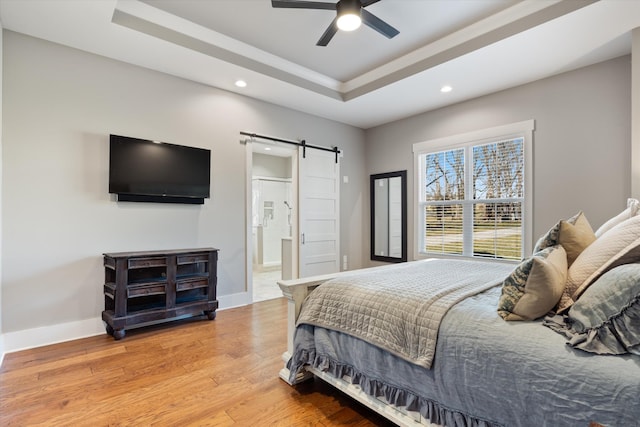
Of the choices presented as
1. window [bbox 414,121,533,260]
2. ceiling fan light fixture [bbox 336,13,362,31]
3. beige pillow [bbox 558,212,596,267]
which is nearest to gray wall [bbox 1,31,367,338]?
ceiling fan light fixture [bbox 336,13,362,31]

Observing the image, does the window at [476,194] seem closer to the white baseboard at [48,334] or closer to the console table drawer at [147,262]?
the console table drawer at [147,262]

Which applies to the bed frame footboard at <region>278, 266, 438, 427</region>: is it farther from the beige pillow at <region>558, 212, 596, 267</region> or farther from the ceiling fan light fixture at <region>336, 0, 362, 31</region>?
the ceiling fan light fixture at <region>336, 0, 362, 31</region>

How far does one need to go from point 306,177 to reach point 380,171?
4.47 ft

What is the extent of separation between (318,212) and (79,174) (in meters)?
2.98

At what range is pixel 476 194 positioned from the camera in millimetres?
4348

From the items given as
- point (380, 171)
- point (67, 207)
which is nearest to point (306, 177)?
point (380, 171)

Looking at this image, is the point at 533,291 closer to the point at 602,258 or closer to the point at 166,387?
the point at 602,258

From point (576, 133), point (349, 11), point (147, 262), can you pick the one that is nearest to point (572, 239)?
point (349, 11)

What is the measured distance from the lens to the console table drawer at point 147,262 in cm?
301

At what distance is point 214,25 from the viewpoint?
10.2 feet

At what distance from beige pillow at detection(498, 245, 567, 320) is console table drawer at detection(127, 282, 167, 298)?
292 centimetres

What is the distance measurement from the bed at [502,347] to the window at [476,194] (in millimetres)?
2436

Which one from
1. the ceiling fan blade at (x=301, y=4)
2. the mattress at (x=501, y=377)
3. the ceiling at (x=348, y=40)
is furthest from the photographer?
the ceiling at (x=348, y=40)

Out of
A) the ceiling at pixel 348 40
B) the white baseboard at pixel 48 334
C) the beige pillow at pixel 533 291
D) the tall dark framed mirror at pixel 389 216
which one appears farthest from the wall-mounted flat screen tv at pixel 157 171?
the beige pillow at pixel 533 291
